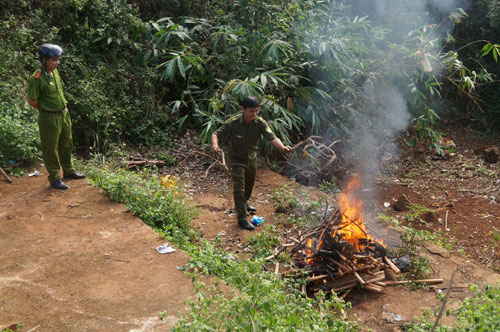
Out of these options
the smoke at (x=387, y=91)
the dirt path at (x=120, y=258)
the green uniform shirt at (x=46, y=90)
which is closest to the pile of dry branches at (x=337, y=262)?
the dirt path at (x=120, y=258)

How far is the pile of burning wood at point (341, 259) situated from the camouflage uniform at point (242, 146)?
919 mm

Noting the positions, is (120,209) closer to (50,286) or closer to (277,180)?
(50,286)

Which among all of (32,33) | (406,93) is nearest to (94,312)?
(32,33)

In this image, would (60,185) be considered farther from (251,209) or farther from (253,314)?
(253,314)

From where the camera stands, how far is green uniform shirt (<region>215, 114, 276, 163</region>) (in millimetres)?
5426

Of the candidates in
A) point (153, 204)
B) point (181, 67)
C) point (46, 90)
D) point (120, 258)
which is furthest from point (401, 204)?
point (46, 90)

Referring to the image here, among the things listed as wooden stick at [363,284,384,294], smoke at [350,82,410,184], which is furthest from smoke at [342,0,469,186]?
wooden stick at [363,284,384,294]

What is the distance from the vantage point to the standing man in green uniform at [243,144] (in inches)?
213

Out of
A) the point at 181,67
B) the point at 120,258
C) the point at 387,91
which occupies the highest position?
the point at 181,67

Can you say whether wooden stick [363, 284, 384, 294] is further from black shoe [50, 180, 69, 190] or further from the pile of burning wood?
black shoe [50, 180, 69, 190]

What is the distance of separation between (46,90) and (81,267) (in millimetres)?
2290

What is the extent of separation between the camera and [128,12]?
8414 millimetres

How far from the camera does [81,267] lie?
156 inches

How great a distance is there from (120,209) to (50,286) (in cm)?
151
